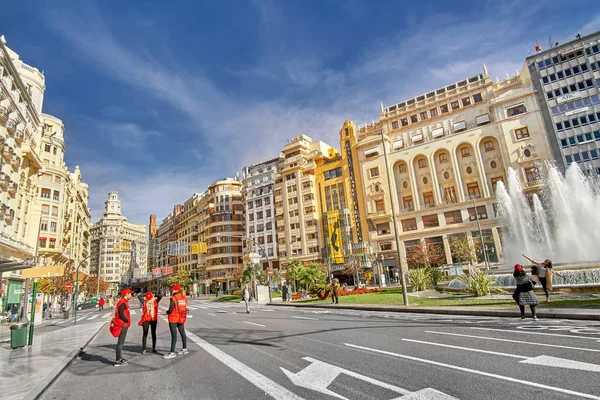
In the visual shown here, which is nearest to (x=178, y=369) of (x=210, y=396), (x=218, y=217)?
(x=210, y=396)

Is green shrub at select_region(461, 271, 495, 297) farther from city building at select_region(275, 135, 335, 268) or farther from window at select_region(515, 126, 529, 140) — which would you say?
city building at select_region(275, 135, 335, 268)

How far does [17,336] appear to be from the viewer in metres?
11.5

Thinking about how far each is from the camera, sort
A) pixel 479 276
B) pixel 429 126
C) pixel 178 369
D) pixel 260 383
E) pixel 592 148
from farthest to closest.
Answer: pixel 429 126 < pixel 592 148 < pixel 479 276 < pixel 178 369 < pixel 260 383

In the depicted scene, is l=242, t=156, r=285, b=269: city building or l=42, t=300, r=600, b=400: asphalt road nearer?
l=42, t=300, r=600, b=400: asphalt road

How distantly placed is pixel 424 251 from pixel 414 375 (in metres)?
44.9

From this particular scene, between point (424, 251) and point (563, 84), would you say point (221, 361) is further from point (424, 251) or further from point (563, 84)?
point (563, 84)

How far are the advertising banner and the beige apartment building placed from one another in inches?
253

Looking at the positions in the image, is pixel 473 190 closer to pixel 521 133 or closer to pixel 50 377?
pixel 521 133

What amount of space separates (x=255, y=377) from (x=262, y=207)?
2861 inches

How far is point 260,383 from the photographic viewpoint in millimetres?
5562

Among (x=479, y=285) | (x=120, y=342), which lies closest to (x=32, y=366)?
(x=120, y=342)

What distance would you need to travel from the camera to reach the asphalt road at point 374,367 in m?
4.74

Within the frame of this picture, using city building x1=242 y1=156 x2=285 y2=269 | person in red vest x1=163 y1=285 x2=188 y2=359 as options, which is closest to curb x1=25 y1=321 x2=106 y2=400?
person in red vest x1=163 y1=285 x2=188 y2=359

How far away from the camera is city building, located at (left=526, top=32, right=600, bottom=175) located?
46.0 m
